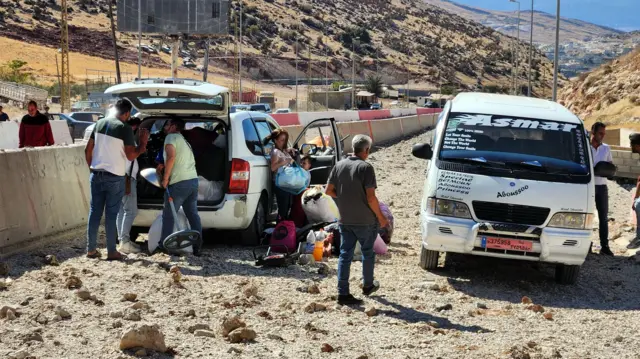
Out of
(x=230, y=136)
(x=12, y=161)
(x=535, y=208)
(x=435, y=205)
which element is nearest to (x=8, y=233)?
(x=12, y=161)

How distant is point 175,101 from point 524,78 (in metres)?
164

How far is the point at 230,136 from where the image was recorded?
11180 millimetres

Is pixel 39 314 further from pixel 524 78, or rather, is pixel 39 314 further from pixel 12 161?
A: pixel 524 78

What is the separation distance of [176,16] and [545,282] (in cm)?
7620

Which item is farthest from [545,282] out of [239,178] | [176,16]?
[176,16]

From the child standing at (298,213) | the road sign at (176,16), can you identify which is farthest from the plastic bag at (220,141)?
the road sign at (176,16)

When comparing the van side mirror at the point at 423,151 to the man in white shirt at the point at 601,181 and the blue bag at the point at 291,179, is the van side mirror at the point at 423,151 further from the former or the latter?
→ the man in white shirt at the point at 601,181

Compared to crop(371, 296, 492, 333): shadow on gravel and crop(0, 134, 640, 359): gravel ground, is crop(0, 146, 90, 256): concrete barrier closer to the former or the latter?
crop(0, 134, 640, 359): gravel ground

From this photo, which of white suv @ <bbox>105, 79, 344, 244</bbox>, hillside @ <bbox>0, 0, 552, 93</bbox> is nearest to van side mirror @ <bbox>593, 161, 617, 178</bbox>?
white suv @ <bbox>105, 79, 344, 244</bbox>

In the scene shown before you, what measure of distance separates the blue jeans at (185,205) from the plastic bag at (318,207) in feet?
5.30

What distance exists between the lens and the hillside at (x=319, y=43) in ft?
353

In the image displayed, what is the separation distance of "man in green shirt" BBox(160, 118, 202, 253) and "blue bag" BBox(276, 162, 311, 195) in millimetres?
1351

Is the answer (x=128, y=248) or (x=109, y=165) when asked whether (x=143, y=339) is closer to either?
(x=109, y=165)

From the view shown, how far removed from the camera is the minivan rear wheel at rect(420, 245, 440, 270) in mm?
10500
